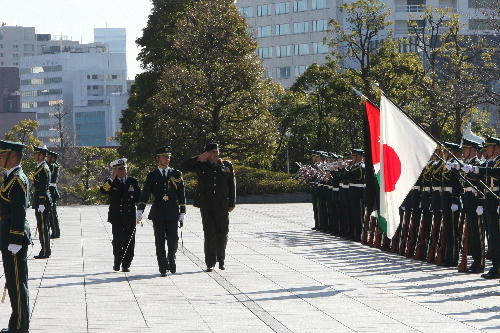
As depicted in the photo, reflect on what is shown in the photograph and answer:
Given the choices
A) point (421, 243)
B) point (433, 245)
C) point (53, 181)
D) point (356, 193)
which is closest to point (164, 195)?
point (433, 245)

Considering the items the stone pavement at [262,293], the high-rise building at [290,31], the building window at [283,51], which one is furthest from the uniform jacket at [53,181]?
the building window at [283,51]

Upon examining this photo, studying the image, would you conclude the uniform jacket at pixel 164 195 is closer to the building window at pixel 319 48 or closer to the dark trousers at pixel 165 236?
the dark trousers at pixel 165 236

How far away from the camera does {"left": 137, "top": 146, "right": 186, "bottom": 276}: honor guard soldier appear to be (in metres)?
17.1

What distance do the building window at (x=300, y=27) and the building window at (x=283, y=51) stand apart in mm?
2262

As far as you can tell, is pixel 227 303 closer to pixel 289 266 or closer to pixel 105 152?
pixel 289 266

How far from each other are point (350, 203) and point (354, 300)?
34.4ft

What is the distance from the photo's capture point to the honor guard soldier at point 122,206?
1762cm

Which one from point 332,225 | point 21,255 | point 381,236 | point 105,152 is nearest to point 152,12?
point 105,152

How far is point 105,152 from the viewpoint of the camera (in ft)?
227

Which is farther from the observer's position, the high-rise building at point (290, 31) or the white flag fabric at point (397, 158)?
the high-rise building at point (290, 31)

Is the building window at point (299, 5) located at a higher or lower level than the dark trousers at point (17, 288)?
higher

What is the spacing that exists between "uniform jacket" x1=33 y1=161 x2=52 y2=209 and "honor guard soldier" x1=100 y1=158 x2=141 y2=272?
278 cm

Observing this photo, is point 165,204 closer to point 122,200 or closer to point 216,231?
point 122,200

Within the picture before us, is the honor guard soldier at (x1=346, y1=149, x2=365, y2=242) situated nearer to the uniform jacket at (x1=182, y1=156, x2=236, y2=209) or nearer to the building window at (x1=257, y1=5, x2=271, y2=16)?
the uniform jacket at (x1=182, y1=156, x2=236, y2=209)
